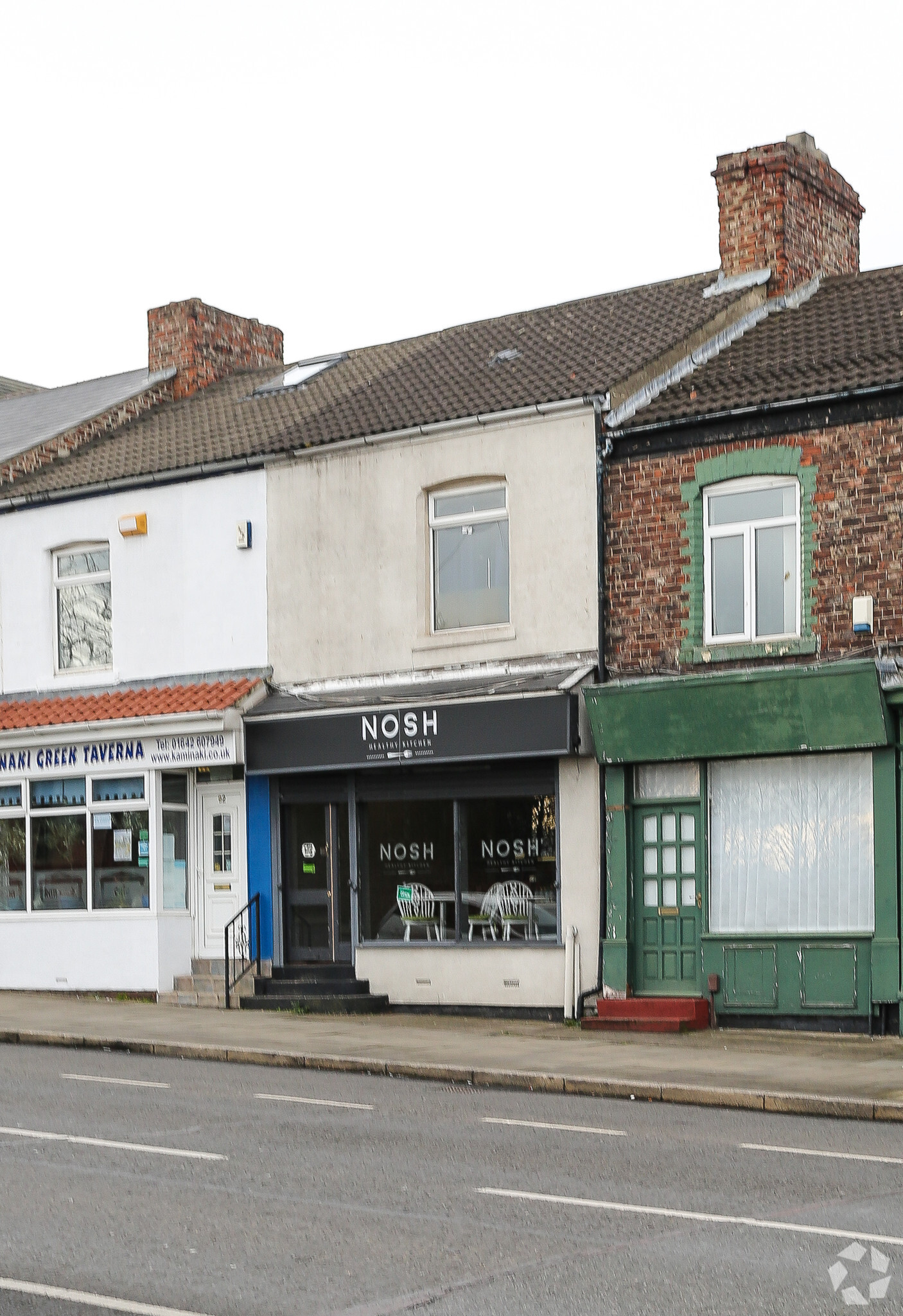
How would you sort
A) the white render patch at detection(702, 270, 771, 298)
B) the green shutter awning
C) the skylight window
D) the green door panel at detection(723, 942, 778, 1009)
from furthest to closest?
the skylight window
the white render patch at detection(702, 270, 771, 298)
the green door panel at detection(723, 942, 778, 1009)
the green shutter awning

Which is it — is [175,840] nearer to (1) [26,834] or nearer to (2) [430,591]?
(1) [26,834]

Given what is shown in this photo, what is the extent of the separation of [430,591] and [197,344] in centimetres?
933

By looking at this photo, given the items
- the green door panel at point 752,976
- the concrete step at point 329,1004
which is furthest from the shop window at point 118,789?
the green door panel at point 752,976

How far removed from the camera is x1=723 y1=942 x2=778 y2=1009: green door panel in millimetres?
16750

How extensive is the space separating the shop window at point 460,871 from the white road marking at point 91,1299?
11825 mm

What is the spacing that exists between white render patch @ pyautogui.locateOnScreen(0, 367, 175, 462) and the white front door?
6356 millimetres

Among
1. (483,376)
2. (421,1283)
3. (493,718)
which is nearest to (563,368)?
(483,376)

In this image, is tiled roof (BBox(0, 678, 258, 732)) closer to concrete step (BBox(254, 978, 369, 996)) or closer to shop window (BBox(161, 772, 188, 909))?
shop window (BBox(161, 772, 188, 909))

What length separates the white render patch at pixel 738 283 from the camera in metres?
20.5

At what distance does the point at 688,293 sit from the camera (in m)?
21.1

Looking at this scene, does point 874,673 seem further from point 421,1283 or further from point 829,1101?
point 421,1283

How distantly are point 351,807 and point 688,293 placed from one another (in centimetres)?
778

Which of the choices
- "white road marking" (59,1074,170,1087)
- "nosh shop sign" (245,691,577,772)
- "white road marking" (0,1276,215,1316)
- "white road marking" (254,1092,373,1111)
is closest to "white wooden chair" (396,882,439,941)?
"nosh shop sign" (245,691,577,772)

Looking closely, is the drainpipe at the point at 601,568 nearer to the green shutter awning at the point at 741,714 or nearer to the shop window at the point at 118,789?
the green shutter awning at the point at 741,714
